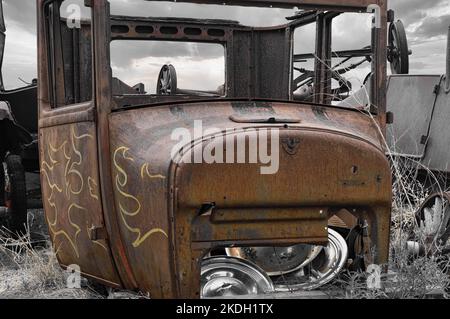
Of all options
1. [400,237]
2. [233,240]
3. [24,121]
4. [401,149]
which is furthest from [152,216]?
[24,121]

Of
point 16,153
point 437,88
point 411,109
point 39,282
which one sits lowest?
point 39,282

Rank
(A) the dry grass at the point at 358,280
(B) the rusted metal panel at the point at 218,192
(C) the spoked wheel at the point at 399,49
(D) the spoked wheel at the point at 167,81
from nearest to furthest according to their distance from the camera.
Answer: (B) the rusted metal panel at the point at 218,192, (A) the dry grass at the point at 358,280, (D) the spoked wheel at the point at 167,81, (C) the spoked wheel at the point at 399,49

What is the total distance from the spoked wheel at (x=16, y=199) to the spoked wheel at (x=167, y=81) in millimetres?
1775

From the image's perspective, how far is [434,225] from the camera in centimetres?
414

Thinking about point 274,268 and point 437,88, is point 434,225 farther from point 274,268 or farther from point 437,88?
point 437,88

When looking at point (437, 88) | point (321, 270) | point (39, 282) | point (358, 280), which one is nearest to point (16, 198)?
point (39, 282)

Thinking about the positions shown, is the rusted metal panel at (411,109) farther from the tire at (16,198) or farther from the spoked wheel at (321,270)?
the tire at (16,198)

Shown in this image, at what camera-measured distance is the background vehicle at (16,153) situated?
229 inches

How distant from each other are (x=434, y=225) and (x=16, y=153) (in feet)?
13.3

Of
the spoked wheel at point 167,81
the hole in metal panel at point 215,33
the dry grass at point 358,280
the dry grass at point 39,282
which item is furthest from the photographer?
the hole in metal panel at point 215,33

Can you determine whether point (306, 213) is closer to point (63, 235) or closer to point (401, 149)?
point (63, 235)

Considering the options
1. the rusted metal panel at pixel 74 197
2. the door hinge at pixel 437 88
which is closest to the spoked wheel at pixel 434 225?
the rusted metal panel at pixel 74 197

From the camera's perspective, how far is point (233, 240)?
279 centimetres

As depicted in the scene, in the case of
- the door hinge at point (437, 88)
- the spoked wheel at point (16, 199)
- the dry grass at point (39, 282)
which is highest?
the door hinge at point (437, 88)
